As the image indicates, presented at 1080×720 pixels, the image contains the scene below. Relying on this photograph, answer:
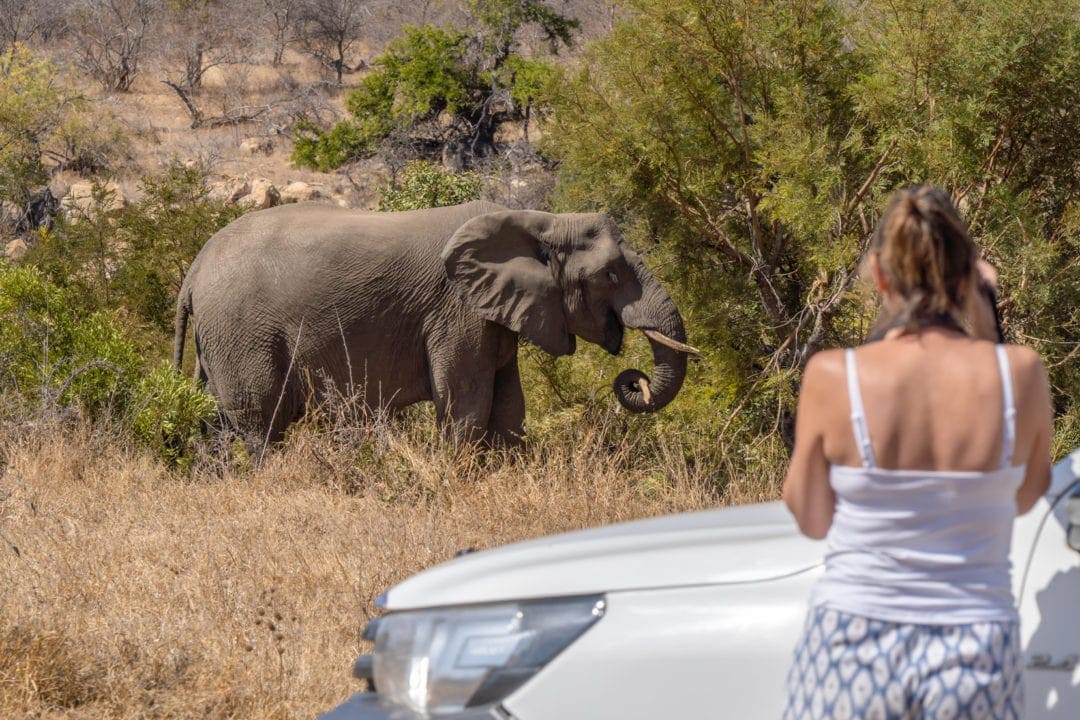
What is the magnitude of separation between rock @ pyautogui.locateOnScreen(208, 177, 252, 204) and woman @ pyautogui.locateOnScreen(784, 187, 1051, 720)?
20.5 meters

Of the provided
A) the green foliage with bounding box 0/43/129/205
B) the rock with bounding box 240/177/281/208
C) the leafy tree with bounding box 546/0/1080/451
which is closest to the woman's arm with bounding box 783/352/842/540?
the leafy tree with bounding box 546/0/1080/451

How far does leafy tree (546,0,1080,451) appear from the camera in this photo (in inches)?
322

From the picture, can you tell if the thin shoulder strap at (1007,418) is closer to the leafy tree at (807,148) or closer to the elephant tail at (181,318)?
the leafy tree at (807,148)

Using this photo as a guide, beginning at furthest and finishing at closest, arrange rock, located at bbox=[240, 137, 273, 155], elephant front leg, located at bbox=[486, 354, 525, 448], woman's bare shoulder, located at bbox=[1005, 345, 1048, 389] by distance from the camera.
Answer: rock, located at bbox=[240, 137, 273, 155] < elephant front leg, located at bbox=[486, 354, 525, 448] < woman's bare shoulder, located at bbox=[1005, 345, 1048, 389]

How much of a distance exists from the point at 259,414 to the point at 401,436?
49.2 inches

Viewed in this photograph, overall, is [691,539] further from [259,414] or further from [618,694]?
[259,414]

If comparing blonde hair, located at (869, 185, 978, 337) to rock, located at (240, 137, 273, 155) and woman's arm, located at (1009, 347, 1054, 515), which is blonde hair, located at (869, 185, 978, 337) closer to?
woman's arm, located at (1009, 347, 1054, 515)

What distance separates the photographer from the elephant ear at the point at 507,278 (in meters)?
8.94

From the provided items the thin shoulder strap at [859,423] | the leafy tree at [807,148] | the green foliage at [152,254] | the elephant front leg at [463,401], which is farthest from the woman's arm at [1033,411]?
the green foliage at [152,254]

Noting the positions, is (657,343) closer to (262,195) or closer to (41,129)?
(262,195)

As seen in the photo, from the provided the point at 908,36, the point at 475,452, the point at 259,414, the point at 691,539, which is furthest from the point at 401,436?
the point at 691,539

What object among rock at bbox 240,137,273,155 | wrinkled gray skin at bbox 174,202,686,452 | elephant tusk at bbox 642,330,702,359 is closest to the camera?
elephant tusk at bbox 642,330,702,359

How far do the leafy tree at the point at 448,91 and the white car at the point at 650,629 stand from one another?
18121mm

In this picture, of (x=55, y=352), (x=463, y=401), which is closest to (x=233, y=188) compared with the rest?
(x=55, y=352)
